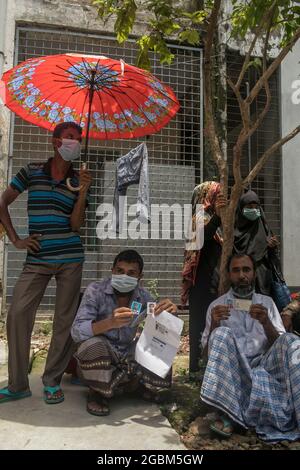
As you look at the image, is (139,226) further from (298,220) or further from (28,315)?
(28,315)

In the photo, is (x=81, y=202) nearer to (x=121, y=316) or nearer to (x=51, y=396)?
(x=121, y=316)

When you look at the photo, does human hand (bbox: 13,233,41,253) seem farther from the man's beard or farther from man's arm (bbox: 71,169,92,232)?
the man's beard

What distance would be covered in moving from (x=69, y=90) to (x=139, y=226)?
8.78ft

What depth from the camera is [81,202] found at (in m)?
3.08

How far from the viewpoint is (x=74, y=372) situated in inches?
138

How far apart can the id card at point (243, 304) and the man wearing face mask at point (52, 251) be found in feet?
3.67

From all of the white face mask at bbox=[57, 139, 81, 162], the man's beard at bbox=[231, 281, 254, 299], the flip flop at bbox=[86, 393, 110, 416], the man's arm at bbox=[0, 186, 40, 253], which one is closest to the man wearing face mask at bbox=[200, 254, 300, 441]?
the man's beard at bbox=[231, 281, 254, 299]

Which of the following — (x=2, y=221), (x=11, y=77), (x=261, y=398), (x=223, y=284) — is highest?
(x=11, y=77)

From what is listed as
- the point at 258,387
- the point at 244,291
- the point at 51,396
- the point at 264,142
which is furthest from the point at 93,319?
the point at 264,142

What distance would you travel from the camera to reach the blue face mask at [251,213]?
11.2ft

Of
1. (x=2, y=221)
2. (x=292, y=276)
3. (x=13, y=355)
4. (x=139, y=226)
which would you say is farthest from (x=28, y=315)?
(x=292, y=276)

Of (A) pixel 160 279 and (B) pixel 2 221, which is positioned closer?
(B) pixel 2 221

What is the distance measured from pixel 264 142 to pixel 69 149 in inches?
173

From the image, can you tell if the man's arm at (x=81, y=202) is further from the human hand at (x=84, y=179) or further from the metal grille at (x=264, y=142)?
the metal grille at (x=264, y=142)
